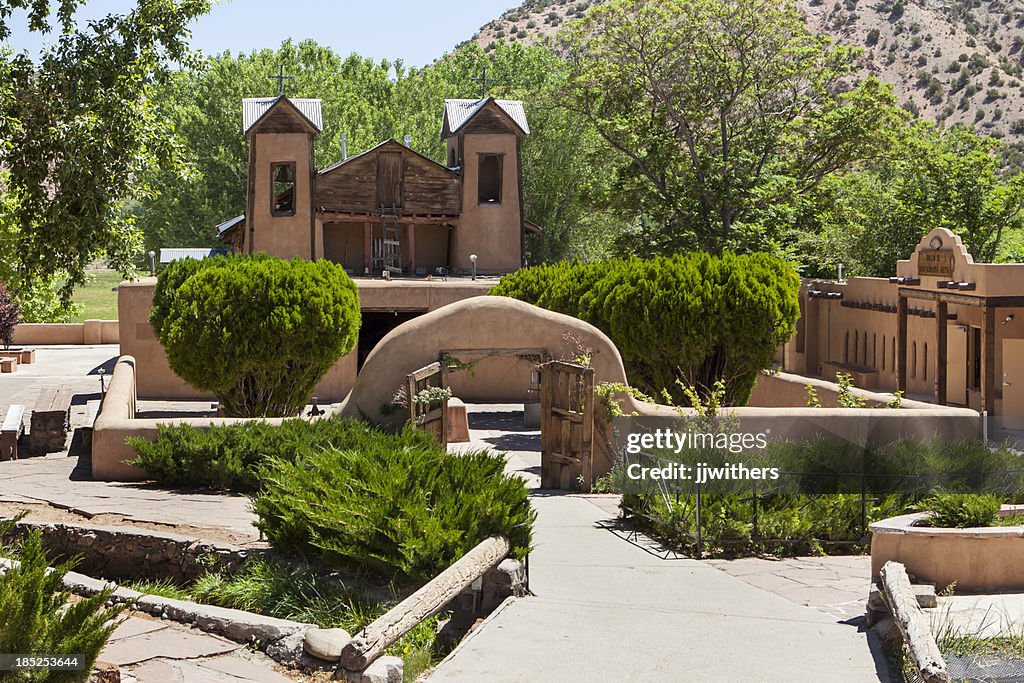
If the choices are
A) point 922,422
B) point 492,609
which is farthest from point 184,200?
point 492,609

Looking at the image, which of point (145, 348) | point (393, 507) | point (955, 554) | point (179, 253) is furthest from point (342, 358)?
point (955, 554)

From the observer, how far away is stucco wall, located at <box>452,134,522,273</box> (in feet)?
134

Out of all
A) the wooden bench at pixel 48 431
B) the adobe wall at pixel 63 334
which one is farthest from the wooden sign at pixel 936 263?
the adobe wall at pixel 63 334

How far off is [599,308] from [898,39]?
83873 millimetres

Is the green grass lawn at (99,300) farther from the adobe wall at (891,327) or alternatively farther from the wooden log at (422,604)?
the wooden log at (422,604)

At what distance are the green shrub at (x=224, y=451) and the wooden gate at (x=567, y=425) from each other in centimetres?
398

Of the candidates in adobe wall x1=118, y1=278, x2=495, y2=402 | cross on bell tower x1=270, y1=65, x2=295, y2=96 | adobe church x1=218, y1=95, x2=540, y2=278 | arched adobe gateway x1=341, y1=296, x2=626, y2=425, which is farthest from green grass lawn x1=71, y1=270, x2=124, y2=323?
arched adobe gateway x1=341, y1=296, x2=626, y2=425

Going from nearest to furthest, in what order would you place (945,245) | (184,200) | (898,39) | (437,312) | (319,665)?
(319,665)
(437,312)
(945,245)
(184,200)
(898,39)

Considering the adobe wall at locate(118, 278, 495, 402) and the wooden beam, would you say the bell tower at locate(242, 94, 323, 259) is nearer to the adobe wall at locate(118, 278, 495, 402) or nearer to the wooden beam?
the wooden beam

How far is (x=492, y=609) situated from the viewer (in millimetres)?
10844

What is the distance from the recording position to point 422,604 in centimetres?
912

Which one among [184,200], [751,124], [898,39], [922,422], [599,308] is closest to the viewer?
[922,422]

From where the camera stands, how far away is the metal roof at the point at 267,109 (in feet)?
125

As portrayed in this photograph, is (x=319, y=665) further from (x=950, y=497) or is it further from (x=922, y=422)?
(x=922, y=422)
